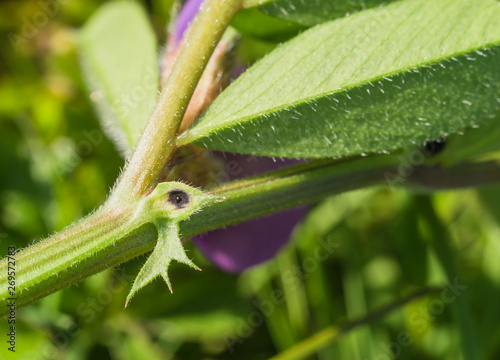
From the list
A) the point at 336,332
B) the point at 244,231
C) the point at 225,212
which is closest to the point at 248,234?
the point at 244,231

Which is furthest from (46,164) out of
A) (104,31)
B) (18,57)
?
(18,57)

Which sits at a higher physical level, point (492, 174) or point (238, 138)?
point (238, 138)

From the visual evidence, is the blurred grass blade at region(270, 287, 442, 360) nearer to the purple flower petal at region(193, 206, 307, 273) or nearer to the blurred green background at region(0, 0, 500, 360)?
the blurred green background at region(0, 0, 500, 360)

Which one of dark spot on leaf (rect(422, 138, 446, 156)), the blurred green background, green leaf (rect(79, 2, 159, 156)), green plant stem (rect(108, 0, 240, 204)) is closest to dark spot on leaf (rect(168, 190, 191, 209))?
green plant stem (rect(108, 0, 240, 204))

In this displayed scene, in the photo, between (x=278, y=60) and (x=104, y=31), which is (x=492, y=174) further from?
(x=104, y=31)

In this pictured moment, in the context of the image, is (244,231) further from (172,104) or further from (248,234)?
(172,104)

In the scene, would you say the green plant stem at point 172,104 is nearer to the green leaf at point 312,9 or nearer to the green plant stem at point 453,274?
the green leaf at point 312,9

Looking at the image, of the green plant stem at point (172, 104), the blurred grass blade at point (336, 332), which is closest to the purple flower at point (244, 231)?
the green plant stem at point (172, 104)
